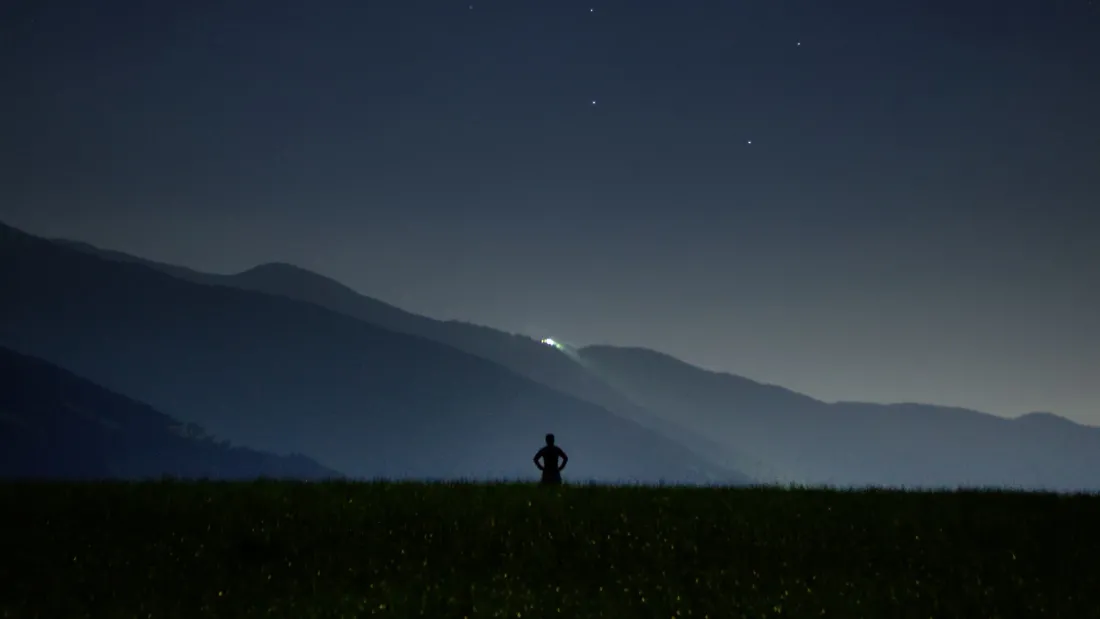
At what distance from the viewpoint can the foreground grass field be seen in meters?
20.7

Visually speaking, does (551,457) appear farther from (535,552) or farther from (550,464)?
(535,552)

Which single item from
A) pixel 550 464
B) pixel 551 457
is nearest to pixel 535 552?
pixel 550 464

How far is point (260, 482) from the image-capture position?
94.4ft

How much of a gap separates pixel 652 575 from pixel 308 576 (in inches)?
291

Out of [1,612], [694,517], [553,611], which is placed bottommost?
[1,612]

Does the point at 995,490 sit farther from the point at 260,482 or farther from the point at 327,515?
the point at 260,482

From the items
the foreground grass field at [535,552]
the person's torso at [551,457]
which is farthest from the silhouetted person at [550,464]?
the foreground grass field at [535,552]

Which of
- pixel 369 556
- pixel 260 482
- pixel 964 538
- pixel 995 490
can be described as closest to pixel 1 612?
pixel 369 556

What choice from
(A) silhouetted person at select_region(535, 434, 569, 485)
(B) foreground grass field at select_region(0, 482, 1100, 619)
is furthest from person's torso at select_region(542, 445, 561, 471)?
(B) foreground grass field at select_region(0, 482, 1100, 619)

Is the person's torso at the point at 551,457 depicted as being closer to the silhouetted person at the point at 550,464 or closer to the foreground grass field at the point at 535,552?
the silhouetted person at the point at 550,464

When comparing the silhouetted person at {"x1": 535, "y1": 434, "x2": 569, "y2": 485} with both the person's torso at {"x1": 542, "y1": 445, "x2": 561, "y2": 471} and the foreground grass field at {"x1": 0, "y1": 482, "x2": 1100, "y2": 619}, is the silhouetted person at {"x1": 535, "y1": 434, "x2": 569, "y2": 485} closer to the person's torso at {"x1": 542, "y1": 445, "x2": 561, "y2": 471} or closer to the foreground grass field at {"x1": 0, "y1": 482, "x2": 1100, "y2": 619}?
the person's torso at {"x1": 542, "y1": 445, "x2": 561, "y2": 471}

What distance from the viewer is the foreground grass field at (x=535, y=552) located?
2066 centimetres

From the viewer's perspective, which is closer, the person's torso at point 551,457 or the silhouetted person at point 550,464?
the silhouetted person at point 550,464

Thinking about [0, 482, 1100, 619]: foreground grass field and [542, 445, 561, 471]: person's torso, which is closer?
[0, 482, 1100, 619]: foreground grass field
